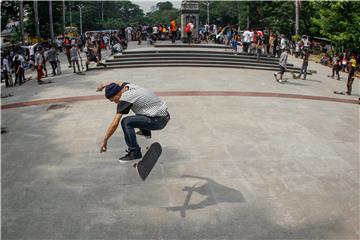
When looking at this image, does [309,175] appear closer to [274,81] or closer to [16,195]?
[16,195]

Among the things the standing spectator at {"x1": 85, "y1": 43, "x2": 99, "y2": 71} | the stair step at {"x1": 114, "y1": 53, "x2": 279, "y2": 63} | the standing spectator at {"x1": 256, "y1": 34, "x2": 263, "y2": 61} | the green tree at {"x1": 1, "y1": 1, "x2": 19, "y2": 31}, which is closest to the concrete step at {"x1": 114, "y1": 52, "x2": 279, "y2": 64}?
the stair step at {"x1": 114, "y1": 53, "x2": 279, "y2": 63}

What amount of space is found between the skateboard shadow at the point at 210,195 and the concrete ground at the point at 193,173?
2 centimetres

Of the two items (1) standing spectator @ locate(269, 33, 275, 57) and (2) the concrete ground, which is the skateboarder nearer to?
(2) the concrete ground

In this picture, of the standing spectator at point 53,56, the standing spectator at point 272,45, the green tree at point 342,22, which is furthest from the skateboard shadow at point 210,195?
the green tree at point 342,22

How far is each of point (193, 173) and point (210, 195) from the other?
1.07 m

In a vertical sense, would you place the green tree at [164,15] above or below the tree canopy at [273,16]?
above

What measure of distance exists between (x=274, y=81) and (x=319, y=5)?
15798 mm

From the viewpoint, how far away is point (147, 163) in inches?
238

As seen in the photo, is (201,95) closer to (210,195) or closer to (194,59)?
(210,195)

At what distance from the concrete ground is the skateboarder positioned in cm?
129

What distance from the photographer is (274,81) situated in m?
19.5

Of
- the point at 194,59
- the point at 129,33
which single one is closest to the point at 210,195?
the point at 194,59

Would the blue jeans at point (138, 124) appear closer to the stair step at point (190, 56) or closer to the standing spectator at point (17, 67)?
the standing spectator at point (17, 67)

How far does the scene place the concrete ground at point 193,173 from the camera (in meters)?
6.03
